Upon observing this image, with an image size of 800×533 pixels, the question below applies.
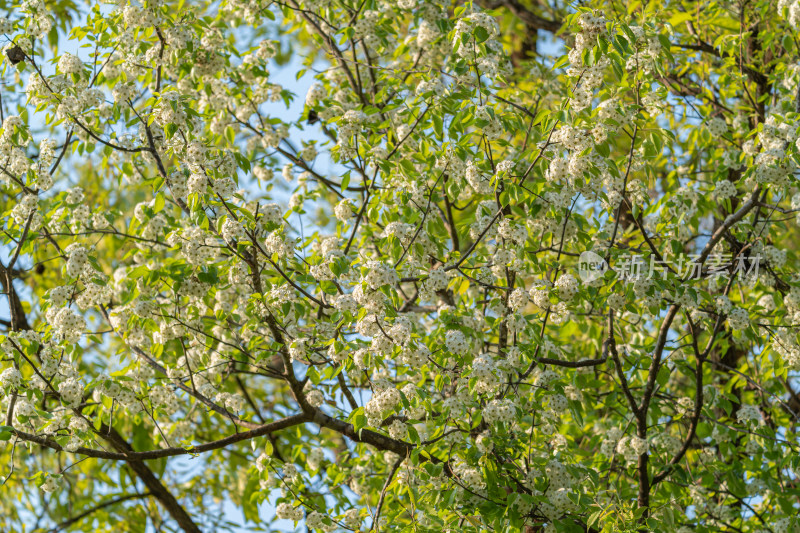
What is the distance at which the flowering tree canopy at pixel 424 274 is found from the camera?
15.1 feet

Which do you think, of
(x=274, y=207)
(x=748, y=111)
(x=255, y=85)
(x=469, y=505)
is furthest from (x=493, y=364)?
(x=748, y=111)

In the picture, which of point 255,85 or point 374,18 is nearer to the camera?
point 374,18

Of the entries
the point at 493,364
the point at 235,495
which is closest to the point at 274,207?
the point at 493,364

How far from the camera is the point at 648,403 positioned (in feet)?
17.8

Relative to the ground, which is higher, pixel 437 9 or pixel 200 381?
pixel 437 9

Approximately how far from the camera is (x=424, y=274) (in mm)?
4805

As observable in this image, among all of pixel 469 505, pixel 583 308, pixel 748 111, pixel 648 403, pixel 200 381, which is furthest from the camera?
pixel 748 111

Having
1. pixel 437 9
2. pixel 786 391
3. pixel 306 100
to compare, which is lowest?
pixel 786 391

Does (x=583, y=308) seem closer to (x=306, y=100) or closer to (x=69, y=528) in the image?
(x=306, y=100)

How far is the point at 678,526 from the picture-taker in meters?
5.76

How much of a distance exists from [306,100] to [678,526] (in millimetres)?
4147

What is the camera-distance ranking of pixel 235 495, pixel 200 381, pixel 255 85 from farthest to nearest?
1. pixel 235 495
2. pixel 255 85
3. pixel 200 381

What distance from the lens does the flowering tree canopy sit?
4.59 m

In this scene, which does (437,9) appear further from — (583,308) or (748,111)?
(748,111)
